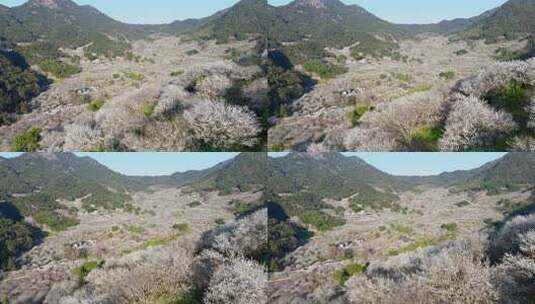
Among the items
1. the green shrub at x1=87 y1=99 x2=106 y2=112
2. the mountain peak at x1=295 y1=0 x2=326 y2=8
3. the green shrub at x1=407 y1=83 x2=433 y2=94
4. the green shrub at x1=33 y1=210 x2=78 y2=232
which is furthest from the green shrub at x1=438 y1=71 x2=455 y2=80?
the green shrub at x1=33 y1=210 x2=78 y2=232

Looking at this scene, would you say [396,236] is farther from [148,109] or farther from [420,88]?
[148,109]

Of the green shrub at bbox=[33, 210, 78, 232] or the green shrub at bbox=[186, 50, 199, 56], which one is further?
the green shrub at bbox=[33, 210, 78, 232]

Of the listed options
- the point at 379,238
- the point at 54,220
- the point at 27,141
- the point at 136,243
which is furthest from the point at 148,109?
the point at 379,238

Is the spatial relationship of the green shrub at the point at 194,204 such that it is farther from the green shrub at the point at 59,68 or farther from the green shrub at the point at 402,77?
the green shrub at the point at 402,77

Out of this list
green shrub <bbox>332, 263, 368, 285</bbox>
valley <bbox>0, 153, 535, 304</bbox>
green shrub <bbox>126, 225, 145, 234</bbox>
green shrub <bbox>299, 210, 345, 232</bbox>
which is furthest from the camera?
green shrub <bbox>299, 210, 345, 232</bbox>

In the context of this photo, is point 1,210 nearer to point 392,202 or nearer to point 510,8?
point 392,202

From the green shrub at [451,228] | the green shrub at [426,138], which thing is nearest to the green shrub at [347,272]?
the green shrub at [451,228]

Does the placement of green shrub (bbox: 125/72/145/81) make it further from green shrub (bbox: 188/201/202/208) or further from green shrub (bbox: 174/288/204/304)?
green shrub (bbox: 174/288/204/304)
